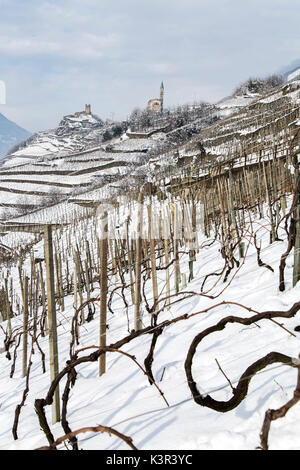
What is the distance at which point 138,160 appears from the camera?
1054 inches

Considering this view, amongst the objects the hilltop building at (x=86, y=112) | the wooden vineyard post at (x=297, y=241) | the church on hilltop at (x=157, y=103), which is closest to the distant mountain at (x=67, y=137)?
the hilltop building at (x=86, y=112)

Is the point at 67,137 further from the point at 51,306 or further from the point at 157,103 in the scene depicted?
the point at 51,306

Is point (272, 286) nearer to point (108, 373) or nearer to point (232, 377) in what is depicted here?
point (232, 377)

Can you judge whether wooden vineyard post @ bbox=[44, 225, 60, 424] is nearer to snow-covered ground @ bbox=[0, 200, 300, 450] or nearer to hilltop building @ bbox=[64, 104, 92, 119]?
snow-covered ground @ bbox=[0, 200, 300, 450]

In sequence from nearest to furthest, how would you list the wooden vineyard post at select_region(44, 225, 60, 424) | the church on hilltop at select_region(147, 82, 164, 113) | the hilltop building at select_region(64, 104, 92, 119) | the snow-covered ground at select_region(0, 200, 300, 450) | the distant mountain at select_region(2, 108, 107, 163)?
the snow-covered ground at select_region(0, 200, 300, 450) → the wooden vineyard post at select_region(44, 225, 60, 424) → the distant mountain at select_region(2, 108, 107, 163) → the church on hilltop at select_region(147, 82, 164, 113) → the hilltop building at select_region(64, 104, 92, 119)

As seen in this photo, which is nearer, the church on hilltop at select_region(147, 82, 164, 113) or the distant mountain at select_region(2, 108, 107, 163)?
the distant mountain at select_region(2, 108, 107, 163)

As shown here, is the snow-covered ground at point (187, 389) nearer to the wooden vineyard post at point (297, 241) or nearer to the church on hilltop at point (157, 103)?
the wooden vineyard post at point (297, 241)

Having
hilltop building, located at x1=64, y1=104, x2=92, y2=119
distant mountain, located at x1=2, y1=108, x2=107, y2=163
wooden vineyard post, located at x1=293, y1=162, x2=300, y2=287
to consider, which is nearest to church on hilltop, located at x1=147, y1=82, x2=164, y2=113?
distant mountain, located at x1=2, y1=108, x2=107, y2=163

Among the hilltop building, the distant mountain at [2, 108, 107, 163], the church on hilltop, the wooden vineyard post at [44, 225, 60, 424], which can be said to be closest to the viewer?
the wooden vineyard post at [44, 225, 60, 424]

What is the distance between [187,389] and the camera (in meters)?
0.75

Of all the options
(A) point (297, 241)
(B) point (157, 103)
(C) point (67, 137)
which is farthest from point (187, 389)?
(C) point (67, 137)

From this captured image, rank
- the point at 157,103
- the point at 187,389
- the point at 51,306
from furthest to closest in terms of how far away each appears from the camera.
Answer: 1. the point at 157,103
2. the point at 51,306
3. the point at 187,389

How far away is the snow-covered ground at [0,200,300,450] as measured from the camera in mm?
564
